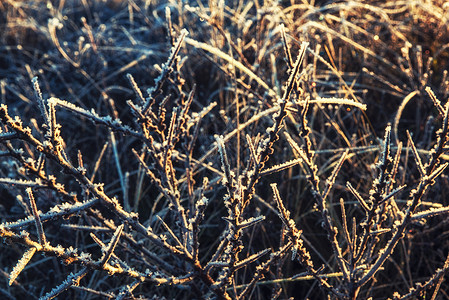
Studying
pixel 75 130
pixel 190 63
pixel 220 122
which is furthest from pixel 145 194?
pixel 190 63

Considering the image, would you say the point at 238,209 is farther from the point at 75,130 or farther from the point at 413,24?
the point at 413,24

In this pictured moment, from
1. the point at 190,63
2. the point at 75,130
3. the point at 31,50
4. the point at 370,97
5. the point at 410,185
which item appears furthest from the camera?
the point at 31,50

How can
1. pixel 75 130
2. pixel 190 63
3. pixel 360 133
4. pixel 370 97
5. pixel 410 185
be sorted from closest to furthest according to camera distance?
Answer: pixel 410 185
pixel 360 133
pixel 370 97
pixel 75 130
pixel 190 63

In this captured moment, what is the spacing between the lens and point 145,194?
72.7 inches

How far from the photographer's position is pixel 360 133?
1799mm

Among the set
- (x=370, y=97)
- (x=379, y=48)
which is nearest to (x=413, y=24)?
(x=379, y=48)

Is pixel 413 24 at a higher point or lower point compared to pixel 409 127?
higher

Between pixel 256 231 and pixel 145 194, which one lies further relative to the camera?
pixel 145 194

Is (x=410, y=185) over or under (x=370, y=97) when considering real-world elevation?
under

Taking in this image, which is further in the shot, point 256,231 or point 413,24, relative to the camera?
point 413,24

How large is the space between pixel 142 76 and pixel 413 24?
1.71 metres

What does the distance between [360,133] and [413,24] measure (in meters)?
1.15

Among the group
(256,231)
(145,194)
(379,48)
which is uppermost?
(379,48)

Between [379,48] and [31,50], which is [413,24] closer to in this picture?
[379,48]
